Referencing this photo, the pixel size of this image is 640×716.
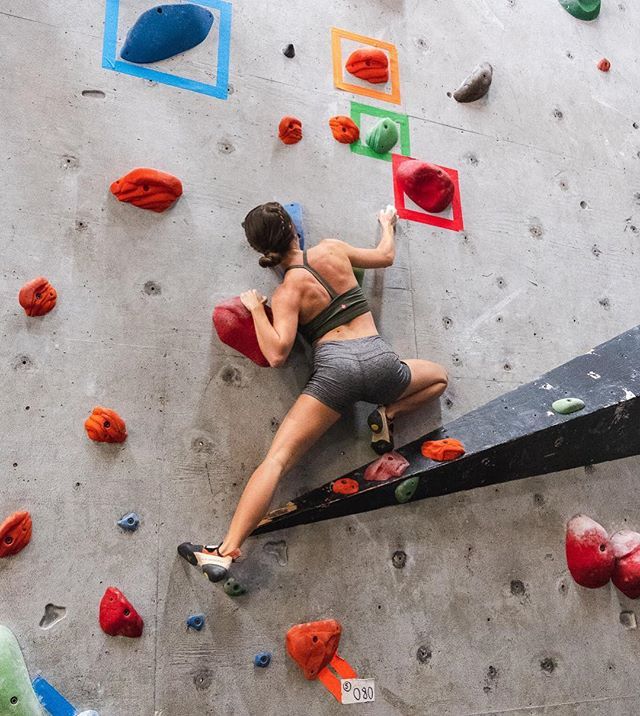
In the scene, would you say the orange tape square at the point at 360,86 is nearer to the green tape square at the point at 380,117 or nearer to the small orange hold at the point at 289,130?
the green tape square at the point at 380,117

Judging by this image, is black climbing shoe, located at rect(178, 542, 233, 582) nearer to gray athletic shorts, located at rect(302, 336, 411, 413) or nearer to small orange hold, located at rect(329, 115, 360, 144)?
gray athletic shorts, located at rect(302, 336, 411, 413)

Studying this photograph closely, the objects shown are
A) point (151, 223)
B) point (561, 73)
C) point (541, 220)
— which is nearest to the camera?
point (151, 223)

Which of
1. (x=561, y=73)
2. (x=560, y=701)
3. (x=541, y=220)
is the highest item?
(x=561, y=73)

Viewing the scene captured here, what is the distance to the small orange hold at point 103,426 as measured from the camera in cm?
227

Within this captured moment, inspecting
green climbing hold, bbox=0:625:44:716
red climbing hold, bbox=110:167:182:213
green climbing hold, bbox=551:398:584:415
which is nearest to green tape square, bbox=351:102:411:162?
red climbing hold, bbox=110:167:182:213

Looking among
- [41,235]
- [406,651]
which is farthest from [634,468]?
[41,235]

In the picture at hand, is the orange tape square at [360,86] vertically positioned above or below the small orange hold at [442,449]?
above

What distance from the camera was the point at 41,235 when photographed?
7.93ft

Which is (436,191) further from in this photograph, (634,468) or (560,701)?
(560,701)

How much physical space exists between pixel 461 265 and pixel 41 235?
5.25ft

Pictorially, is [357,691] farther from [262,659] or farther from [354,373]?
[354,373]

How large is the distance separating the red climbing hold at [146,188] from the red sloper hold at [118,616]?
1283 millimetres

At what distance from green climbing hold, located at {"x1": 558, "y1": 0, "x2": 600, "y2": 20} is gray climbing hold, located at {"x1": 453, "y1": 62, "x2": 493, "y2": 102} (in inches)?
29.8

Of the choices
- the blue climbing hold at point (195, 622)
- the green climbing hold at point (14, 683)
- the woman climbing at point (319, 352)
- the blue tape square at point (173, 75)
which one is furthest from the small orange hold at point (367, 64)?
the green climbing hold at point (14, 683)
